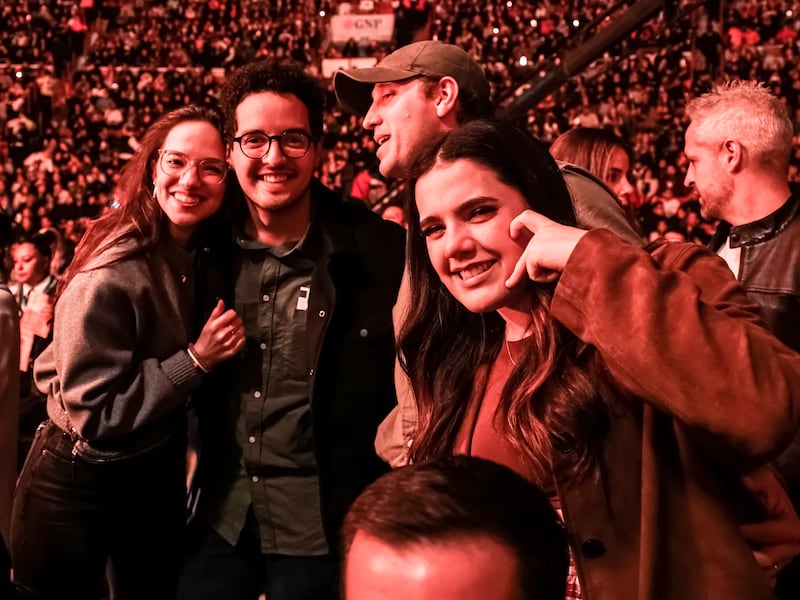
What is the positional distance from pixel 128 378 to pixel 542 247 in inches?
51.2

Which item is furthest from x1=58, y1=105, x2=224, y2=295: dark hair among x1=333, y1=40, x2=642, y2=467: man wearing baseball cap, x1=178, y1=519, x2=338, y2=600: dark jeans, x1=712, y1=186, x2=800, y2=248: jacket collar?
x1=712, y1=186, x2=800, y2=248: jacket collar

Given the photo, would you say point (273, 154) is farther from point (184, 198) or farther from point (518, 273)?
point (518, 273)

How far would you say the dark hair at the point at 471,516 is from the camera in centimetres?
94

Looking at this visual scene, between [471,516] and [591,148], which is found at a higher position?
[591,148]

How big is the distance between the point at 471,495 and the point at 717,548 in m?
0.53

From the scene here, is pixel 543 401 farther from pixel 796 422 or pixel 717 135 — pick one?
pixel 717 135

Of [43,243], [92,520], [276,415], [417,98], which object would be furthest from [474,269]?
[43,243]

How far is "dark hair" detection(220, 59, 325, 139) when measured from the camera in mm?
2307

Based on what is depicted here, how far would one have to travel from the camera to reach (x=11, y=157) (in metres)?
15.6

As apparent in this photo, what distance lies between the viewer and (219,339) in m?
2.26

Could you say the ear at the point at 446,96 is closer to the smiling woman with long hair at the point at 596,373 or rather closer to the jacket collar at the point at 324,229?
the jacket collar at the point at 324,229

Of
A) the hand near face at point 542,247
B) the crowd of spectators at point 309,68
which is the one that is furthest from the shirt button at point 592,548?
the crowd of spectators at point 309,68

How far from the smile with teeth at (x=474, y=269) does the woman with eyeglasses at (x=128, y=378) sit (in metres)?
0.90

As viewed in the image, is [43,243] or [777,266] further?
[43,243]
